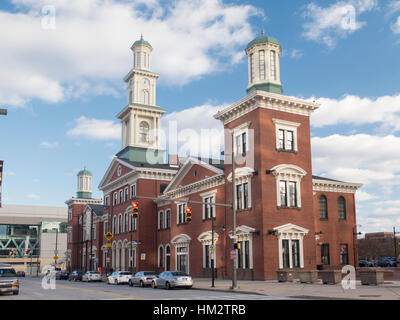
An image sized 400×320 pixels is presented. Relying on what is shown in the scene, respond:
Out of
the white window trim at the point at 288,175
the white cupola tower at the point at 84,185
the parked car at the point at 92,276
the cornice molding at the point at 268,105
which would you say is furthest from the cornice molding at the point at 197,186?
the white cupola tower at the point at 84,185

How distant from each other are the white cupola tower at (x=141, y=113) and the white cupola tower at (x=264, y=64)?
30028mm

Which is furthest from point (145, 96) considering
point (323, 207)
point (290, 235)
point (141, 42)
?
point (290, 235)

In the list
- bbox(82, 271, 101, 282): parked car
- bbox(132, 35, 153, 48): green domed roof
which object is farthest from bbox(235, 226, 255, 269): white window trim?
bbox(132, 35, 153, 48): green domed roof

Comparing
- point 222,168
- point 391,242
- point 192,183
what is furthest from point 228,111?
point 391,242

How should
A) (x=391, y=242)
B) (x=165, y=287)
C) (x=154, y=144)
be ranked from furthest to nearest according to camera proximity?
(x=391, y=242)
(x=154, y=144)
(x=165, y=287)

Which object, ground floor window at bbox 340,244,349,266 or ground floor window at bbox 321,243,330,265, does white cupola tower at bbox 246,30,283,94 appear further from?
ground floor window at bbox 340,244,349,266

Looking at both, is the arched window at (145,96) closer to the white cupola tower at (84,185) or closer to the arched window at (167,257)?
the arched window at (167,257)

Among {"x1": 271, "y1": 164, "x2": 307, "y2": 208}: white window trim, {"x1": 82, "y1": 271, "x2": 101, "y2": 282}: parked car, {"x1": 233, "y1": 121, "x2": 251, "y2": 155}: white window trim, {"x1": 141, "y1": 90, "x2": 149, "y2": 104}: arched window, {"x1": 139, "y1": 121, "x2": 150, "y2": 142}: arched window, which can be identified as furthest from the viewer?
{"x1": 141, "y1": 90, "x2": 149, "y2": 104}: arched window

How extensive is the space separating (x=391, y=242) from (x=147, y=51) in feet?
221

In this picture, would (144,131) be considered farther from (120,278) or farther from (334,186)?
(120,278)

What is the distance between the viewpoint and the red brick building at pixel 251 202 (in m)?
39.4

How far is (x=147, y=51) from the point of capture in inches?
2968

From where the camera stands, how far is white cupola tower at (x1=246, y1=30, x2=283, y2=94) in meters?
42.9

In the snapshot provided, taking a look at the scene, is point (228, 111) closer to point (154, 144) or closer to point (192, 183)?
point (192, 183)
